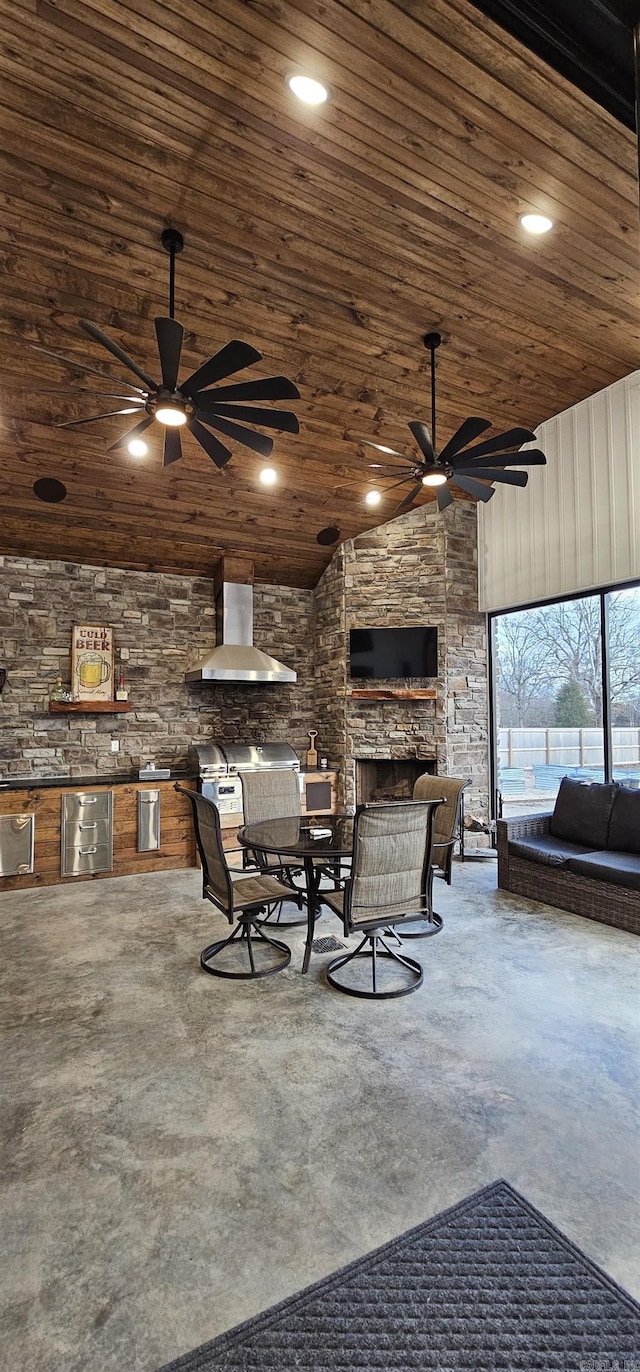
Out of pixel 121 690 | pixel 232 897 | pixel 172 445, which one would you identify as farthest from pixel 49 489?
pixel 232 897

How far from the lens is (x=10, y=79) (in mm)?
2572

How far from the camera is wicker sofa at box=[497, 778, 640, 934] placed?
13.5 ft

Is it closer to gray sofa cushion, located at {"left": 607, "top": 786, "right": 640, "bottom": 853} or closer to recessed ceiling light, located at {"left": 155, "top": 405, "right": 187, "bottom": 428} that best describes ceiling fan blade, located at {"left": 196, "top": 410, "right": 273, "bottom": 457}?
recessed ceiling light, located at {"left": 155, "top": 405, "right": 187, "bottom": 428}

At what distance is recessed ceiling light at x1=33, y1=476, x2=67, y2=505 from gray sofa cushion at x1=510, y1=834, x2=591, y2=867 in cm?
463

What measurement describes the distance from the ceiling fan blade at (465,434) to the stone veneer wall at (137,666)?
3.54m

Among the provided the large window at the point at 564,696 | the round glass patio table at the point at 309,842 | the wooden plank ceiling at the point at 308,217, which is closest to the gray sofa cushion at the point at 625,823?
the large window at the point at 564,696

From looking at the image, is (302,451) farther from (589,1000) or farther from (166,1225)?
(166,1225)

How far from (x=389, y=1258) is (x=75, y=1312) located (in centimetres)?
80

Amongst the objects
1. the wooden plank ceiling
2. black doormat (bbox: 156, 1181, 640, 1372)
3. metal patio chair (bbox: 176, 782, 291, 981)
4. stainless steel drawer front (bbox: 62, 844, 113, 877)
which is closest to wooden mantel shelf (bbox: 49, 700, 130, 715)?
stainless steel drawer front (bbox: 62, 844, 113, 877)

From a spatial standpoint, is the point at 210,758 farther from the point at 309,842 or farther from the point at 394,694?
the point at 309,842

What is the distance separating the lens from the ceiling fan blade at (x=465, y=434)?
348 centimetres

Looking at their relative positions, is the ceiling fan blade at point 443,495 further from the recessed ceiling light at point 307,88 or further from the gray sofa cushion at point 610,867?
the gray sofa cushion at point 610,867

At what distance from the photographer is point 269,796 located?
450 centimetres

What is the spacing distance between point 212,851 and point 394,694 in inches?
132
